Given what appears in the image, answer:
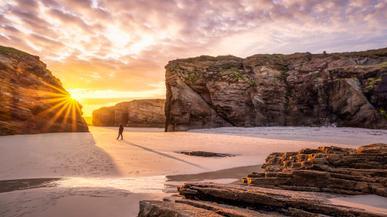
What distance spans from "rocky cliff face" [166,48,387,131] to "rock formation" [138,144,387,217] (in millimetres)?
21981

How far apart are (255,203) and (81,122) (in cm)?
3040

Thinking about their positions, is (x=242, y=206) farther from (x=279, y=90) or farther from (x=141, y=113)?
(x=141, y=113)

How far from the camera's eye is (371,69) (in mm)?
29156

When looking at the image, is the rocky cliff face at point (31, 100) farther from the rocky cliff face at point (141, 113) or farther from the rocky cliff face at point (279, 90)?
the rocky cliff face at point (141, 113)

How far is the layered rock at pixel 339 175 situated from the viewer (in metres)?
7.38

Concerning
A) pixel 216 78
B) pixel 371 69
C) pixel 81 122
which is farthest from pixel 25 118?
pixel 371 69

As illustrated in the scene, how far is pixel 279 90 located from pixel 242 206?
104 ft

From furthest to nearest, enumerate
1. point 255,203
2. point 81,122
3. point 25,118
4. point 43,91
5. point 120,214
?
point 81,122
point 43,91
point 25,118
point 120,214
point 255,203

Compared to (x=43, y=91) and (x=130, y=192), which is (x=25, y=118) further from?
(x=130, y=192)

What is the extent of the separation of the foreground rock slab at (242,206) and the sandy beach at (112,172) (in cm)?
129

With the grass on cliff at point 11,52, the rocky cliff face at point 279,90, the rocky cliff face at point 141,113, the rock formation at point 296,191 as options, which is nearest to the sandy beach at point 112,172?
the rock formation at point 296,191

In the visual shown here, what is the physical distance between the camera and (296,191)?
722 cm

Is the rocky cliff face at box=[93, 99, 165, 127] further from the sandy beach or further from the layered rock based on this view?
the layered rock

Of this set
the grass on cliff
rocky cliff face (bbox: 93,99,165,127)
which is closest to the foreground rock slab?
the grass on cliff
